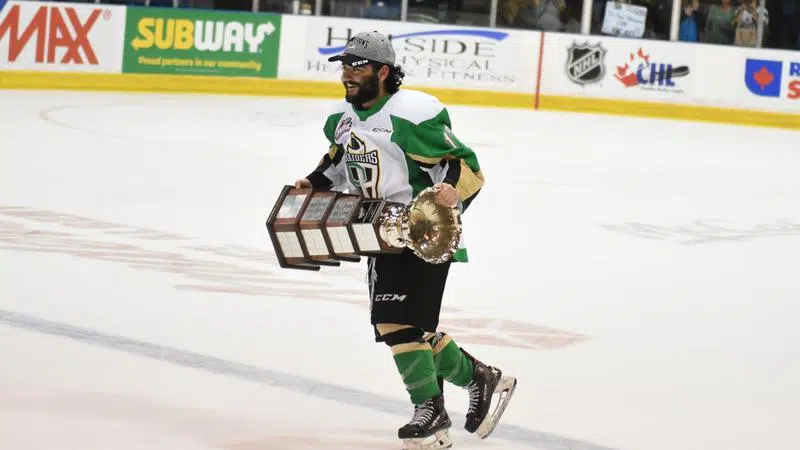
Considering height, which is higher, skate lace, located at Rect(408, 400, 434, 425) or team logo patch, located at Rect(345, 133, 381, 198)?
team logo patch, located at Rect(345, 133, 381, 198)

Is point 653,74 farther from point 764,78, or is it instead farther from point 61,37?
point 61,37

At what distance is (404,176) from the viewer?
168 inches

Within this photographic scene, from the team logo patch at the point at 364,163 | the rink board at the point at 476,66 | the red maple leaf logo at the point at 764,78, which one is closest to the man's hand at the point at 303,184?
the team logo patch at the point at 364,163

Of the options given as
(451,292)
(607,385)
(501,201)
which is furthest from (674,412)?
(501,201)

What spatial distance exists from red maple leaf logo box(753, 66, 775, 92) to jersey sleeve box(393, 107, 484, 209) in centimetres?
1566

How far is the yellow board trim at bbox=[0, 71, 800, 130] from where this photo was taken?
16922mm

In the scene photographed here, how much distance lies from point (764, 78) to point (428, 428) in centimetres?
1588

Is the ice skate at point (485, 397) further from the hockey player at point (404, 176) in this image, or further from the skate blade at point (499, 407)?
the hockey player at point (404, 176)

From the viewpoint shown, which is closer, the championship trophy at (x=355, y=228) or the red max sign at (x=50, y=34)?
the championship trophy at (x=355, y=228)

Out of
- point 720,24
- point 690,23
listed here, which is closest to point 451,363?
point 690,23

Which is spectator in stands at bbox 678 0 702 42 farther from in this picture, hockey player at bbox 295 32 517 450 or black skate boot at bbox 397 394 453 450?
black skate boot at bbox 397 394 453 450

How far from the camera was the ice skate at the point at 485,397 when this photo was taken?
4402 mm

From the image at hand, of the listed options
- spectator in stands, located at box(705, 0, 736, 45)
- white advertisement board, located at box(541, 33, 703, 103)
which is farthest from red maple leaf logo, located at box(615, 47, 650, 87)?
spectator in stands, located at box(705, 0, 736, 45)

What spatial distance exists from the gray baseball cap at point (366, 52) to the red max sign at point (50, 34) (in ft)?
41.9
